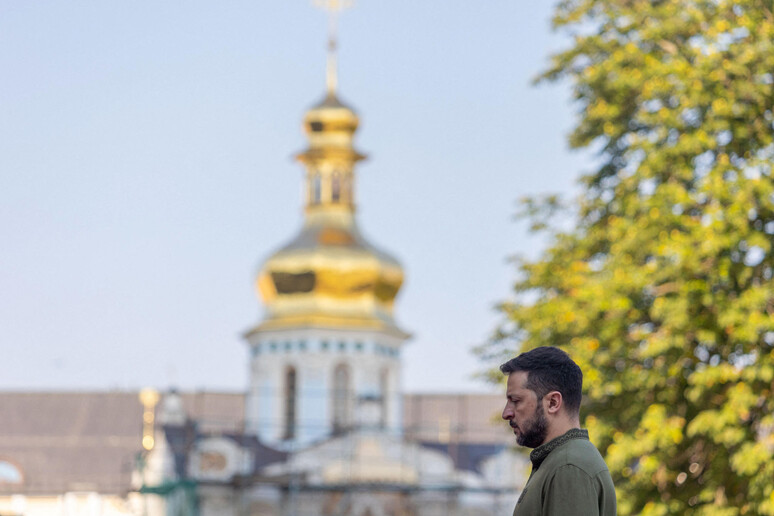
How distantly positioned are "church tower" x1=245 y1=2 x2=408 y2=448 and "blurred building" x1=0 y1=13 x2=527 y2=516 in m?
0.05

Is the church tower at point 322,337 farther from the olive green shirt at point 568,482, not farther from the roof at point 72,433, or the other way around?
the olive green shirt at point 568,482

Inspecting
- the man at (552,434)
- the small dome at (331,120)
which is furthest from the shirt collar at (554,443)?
the small dome at (331,120)

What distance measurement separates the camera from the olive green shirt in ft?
16.4

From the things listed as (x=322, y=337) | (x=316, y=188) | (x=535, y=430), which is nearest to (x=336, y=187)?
(x=316, y=188)

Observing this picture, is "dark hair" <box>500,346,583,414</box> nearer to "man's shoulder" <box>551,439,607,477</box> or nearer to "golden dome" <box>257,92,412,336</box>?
"man's shoulder" <box>551,439,607,477</box>

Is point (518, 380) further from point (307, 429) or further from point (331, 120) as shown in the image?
point (331, 120)

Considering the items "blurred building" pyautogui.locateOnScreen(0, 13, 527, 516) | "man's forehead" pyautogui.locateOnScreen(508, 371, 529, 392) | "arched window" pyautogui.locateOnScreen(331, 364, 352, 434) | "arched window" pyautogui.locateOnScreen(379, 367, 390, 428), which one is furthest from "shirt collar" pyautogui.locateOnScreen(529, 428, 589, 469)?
"arched window" pyautogui.locateOnScreen(379, 367, 390, 428)

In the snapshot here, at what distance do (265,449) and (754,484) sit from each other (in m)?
33.2

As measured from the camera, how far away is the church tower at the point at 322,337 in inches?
1957

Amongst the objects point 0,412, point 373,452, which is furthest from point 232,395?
point 373,452

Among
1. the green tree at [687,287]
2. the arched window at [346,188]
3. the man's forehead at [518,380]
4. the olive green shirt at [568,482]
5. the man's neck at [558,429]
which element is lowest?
the olive green shirt at [568,482]

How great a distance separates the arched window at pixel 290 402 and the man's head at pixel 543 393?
44167 millimetres

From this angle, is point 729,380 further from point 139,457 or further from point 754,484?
point 139,457

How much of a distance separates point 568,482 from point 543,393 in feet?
0.99
